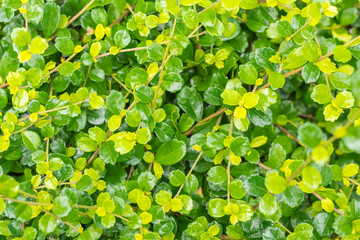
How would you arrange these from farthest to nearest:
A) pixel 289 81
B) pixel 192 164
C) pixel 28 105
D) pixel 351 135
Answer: pixel 289 81, pixel 192 164, pixel 28 105, pixel 351 135

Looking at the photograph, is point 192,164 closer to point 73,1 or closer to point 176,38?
point 176,38

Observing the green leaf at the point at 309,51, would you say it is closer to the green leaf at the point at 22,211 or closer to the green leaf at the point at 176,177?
the green leaf at the point at 176,177

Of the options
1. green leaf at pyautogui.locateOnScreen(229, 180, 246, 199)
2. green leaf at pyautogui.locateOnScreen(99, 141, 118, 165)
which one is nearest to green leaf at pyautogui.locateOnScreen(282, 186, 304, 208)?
green leaf at pyautogui.locateOnScreen(229, 180, 246, 199)

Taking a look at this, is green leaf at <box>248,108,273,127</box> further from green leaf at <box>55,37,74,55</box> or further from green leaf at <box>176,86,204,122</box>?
green leaf at <box>55,37,74,55</box>

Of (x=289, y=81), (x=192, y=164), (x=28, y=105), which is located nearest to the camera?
(x=28, y=105)

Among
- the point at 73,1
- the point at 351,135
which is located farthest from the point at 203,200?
the point at 73,1
